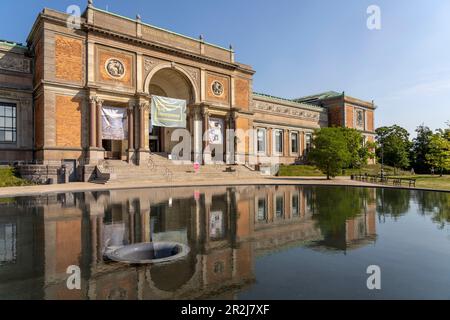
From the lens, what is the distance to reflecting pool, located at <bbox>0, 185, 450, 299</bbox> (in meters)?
4.59

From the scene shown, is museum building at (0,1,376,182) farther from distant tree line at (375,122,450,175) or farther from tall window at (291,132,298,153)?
distant tree line at (375,122,450,175)

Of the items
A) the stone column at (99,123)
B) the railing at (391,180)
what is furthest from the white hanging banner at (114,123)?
the railing at (391,180)

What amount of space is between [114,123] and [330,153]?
81.1 ft

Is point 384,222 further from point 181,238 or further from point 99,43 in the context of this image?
point 99,43

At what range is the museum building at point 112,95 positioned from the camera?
93.5 feet

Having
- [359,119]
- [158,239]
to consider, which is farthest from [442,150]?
[158,239]

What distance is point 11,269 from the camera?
18.2ft

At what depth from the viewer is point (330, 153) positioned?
112 ft

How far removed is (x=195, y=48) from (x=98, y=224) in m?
33.9

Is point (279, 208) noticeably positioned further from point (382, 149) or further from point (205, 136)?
point (382, 149)

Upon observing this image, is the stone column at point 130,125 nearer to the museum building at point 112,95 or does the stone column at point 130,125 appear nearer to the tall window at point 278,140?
the museum building at point 112,95

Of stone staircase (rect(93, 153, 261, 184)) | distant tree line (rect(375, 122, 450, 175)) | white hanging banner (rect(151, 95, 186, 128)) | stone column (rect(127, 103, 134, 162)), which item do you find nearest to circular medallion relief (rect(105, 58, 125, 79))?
stone column (rect(127, 103, 134, 162))

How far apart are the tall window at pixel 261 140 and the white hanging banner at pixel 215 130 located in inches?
422
